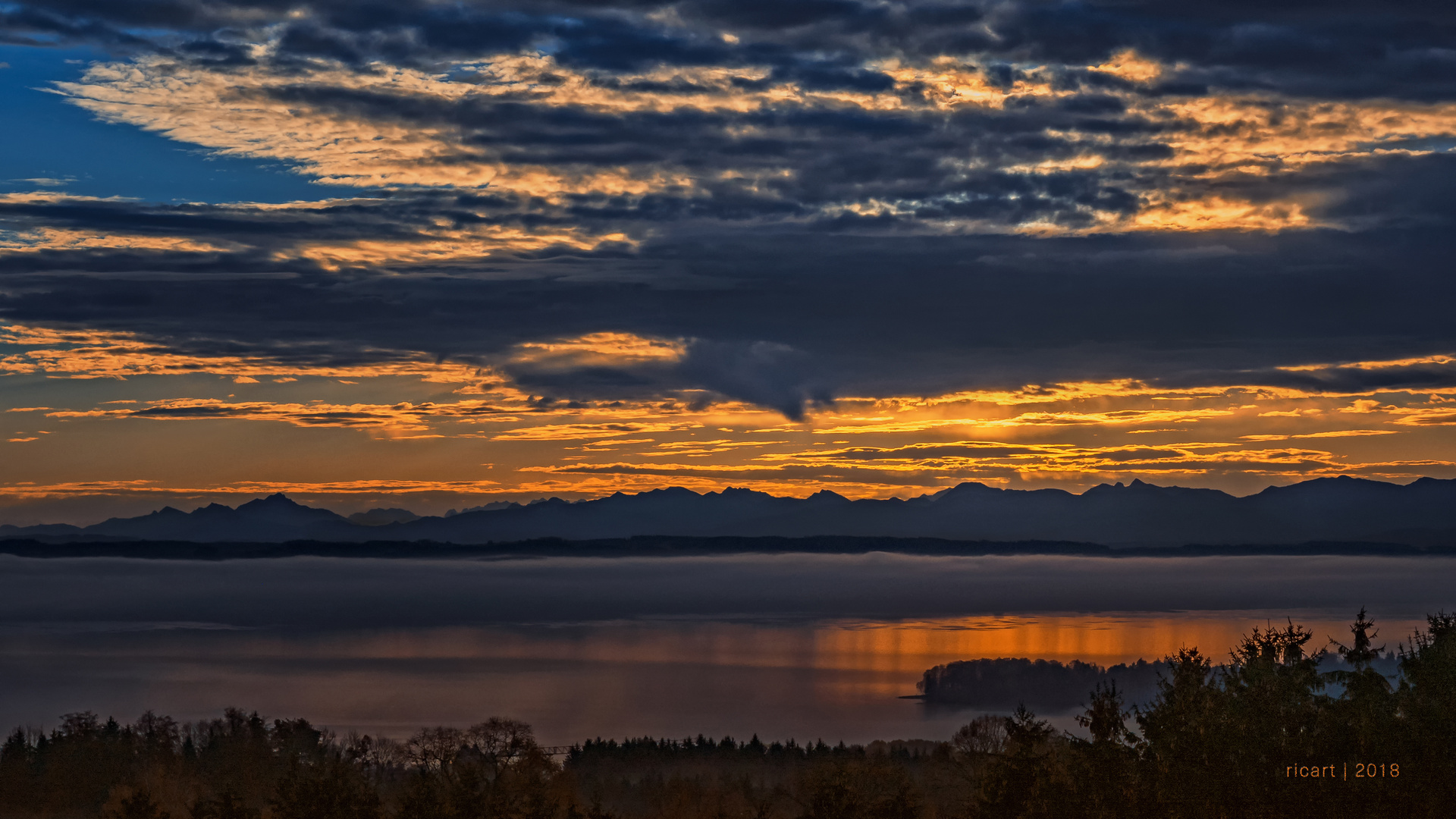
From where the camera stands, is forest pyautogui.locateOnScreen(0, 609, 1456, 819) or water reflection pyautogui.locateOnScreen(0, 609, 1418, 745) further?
water reflection pyautogui.locateOnScreen(0, 609, 1418, 745)

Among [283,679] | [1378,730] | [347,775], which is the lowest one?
[283,679]

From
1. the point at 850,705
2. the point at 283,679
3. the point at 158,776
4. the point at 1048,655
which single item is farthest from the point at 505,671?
the point at 158,776

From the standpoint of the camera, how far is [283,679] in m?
171

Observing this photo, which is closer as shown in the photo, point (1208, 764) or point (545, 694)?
point (1208, 764)

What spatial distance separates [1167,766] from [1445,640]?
11.1 metres

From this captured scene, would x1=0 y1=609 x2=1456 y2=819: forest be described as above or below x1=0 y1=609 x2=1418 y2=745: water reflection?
above

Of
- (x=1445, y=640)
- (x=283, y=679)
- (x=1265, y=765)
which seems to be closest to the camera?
(x=1265, y=765)

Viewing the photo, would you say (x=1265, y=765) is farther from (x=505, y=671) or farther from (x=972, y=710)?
(x=505, y=671)

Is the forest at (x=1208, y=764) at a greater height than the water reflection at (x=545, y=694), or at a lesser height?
greater

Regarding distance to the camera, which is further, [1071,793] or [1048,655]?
[1048,655]

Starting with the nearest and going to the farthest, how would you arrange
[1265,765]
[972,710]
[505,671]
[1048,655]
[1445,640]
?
[1265,765], [1445,640], [972,710], [505,671], [1048,655]

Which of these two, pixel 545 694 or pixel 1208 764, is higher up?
pixel 1208 764

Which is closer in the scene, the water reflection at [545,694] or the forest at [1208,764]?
the forest at [1208,764]

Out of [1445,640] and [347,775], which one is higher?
[1445,640]
